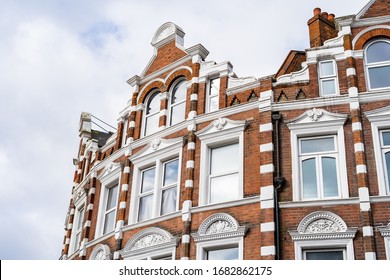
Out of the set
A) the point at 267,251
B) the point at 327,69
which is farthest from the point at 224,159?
the point at 327,69

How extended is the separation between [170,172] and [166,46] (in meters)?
5.33

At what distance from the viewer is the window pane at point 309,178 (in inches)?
609

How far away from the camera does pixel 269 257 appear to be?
14.4 m

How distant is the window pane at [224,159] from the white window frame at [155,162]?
3.52ft

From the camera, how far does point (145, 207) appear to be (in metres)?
18.3

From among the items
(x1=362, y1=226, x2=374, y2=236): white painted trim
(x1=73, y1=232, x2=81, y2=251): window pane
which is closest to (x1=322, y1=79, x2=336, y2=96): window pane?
(x1=362, y1=226, x2=374, y2=236): white painted trim

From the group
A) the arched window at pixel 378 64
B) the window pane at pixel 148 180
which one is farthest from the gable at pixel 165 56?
the arched window at pixel 378 64

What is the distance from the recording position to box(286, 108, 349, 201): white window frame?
1539 cm

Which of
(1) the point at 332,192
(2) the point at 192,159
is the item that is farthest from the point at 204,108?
(1) the point at 332,192

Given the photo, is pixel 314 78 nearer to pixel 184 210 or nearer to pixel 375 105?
pixel 375 105

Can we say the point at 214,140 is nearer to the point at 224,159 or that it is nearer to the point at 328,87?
the point at 224,159

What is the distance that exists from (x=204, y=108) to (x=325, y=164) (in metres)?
4.40

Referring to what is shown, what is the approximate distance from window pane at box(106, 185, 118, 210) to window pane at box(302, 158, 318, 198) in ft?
23.8

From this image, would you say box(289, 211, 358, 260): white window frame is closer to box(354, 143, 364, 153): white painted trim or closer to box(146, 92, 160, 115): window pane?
box(354, 143, 364, 153): white painted trim
